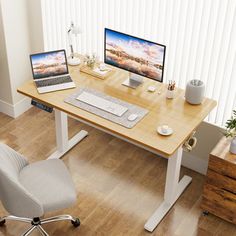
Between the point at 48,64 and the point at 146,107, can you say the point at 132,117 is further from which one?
the point at 48,64

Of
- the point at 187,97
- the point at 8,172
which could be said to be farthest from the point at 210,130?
the point at 8,172

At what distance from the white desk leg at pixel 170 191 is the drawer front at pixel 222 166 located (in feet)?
0.82

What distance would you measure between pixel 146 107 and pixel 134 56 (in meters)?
0.43

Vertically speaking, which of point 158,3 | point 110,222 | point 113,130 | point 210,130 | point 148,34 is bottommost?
point 110,222

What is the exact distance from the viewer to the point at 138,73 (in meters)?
3.81

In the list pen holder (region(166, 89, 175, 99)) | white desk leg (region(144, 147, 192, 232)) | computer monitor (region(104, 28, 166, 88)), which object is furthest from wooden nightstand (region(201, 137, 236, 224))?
computer monitor (region(104, 28, 166, 88))

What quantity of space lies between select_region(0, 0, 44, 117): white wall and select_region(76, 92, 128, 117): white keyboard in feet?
3.85

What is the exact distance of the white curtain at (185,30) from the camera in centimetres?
365

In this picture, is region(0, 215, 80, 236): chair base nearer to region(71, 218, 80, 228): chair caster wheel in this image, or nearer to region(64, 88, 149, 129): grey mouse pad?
region(71, 218, 80, 228): chair caster wheel

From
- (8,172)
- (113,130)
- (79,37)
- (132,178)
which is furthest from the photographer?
(79,37)

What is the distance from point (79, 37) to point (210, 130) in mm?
1510

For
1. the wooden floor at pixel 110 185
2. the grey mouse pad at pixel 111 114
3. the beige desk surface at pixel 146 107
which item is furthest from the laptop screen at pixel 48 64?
the wooden floor at pixel 110 185

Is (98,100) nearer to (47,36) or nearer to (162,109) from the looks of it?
(162,109)

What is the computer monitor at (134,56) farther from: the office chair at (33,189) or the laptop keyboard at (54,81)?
the office chair at (33,189)
